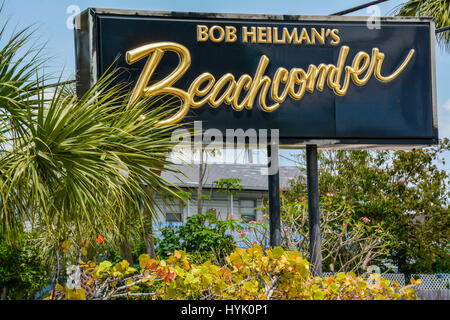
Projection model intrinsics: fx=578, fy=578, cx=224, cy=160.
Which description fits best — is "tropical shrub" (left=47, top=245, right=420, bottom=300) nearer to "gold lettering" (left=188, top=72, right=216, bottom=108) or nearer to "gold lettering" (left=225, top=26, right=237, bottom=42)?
"gold lettering" (left=188, top=72, right=216, bottom=108)

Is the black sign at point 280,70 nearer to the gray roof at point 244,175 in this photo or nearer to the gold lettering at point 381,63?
the gold lettering at point 381,63

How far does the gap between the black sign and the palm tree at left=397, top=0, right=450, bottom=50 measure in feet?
33.5

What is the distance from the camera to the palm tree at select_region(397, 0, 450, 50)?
736 inches

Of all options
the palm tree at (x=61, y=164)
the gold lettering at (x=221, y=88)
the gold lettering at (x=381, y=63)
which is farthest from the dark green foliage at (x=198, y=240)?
the palm tree at (x=61, y=164)

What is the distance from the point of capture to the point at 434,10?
1927cm

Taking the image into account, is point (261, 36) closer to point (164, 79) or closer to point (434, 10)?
point (164, 79)

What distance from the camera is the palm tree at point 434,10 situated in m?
18.7

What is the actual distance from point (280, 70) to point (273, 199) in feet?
6.64

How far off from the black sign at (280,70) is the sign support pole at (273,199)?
26cm

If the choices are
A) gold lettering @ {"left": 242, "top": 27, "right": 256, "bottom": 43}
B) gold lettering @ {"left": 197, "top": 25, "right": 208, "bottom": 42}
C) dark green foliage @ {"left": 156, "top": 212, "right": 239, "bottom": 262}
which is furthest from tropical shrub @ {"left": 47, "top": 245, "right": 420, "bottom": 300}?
dark green foliage @ {"left": 156, "top": 212, "right": 239, "bottom": 262}

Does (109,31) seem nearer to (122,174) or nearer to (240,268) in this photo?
(122,174)

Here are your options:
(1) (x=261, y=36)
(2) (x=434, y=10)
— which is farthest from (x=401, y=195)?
(1) (x=261, y=36)

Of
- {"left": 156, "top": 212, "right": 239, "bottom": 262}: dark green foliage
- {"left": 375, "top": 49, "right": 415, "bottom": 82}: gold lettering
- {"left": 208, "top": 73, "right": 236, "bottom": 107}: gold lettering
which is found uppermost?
{"left": 375, "top": 49, "right": 415, "bottom": 82}: gold lettering
